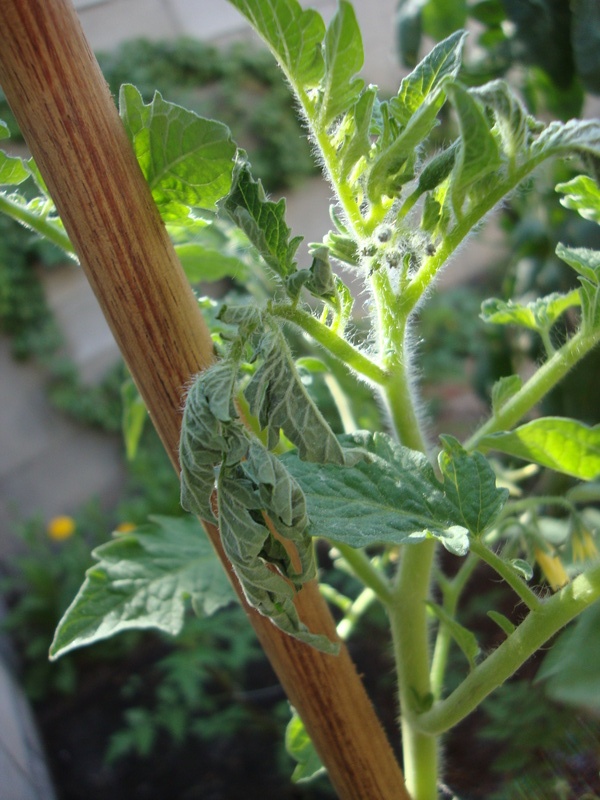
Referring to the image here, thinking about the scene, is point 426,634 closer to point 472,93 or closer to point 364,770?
point 364,770

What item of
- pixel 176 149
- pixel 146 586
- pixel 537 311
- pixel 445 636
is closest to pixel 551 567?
pixel 445 636

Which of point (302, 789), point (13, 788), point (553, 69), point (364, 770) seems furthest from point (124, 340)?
point (302, 789)

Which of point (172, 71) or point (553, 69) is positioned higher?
point (172, 71)

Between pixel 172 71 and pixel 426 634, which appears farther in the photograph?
pixel 172 71

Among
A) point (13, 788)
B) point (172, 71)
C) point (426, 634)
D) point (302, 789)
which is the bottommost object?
point (302, 789)

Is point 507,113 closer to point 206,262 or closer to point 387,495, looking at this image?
point 387,495

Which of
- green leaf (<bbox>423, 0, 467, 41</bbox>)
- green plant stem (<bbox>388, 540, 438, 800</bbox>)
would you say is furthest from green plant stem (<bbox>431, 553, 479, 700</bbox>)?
green leaf (<bbox>423, 0, 467, 41</bbox>)
